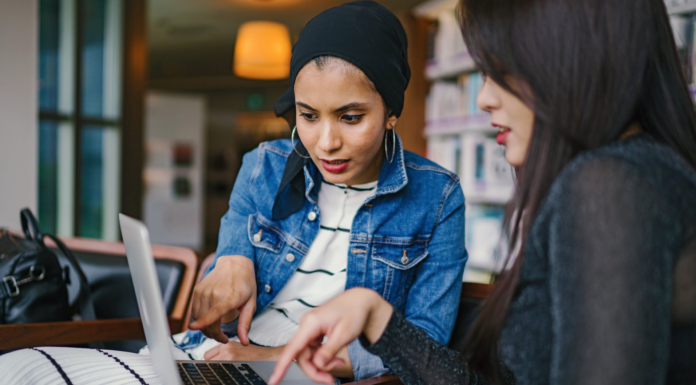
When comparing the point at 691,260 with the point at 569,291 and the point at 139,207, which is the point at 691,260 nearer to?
the point at 569,291

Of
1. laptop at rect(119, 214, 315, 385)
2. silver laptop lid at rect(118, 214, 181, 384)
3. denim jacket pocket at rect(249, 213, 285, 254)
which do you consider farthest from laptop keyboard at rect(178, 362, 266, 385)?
denim jacket pocket at rect(249, 213, 285, 254)

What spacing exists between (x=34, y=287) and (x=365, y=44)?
106 cm

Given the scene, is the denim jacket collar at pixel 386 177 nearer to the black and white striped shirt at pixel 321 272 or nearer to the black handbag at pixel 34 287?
the black and white striped shirt at pixel 321 272

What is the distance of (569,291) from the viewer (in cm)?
58

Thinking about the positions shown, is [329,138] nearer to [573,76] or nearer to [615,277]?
[573,76]

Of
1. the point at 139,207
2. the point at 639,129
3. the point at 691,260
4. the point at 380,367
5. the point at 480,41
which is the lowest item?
the point at 139,207

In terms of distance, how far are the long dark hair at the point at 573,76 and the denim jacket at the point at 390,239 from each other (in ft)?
1.15

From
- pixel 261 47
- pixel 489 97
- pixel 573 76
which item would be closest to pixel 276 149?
pixel 489 97

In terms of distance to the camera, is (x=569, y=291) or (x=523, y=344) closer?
(x=569, y=291)

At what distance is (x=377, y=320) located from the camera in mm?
791

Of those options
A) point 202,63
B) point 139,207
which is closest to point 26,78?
point 139,207

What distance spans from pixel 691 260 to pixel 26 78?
11.8 ft

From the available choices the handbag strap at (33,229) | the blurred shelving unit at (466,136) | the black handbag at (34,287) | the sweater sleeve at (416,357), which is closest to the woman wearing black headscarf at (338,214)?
the sweater sleeve at (416,357)

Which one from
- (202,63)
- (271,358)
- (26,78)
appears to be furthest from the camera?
(202,63)
